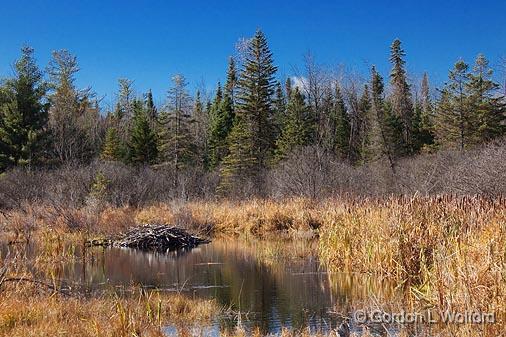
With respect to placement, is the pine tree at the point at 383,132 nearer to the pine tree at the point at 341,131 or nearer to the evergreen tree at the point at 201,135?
the pine tree at the point at 341,131

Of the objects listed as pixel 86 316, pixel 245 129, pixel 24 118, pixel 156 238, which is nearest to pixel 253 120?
pixel 245 129

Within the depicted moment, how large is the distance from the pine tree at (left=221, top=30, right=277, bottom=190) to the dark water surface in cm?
2350

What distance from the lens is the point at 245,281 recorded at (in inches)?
452

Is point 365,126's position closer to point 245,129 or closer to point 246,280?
point 245,129

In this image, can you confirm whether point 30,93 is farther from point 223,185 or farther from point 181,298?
point 181,298

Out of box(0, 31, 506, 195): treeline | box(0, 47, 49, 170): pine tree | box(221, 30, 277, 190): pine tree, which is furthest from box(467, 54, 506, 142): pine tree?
box(0, 47, 49, 170): pine tree

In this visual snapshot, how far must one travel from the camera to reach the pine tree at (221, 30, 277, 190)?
4078 centimetres

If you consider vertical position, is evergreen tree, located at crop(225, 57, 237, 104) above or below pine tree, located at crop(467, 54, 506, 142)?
above

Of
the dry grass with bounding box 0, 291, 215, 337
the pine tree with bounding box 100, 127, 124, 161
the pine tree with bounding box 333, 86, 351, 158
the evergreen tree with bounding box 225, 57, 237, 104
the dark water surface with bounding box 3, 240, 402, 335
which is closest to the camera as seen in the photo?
the dry grass with bounding box 0, 291, 215, 337

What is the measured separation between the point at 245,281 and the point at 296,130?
32.6 meters

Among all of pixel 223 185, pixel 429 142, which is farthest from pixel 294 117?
pixel 429 142

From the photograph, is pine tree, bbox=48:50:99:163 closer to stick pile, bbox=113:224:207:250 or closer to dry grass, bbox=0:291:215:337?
stick pile, bbox=113:224:207:250

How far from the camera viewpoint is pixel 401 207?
1057cm

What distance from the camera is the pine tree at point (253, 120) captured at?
40.8 m
